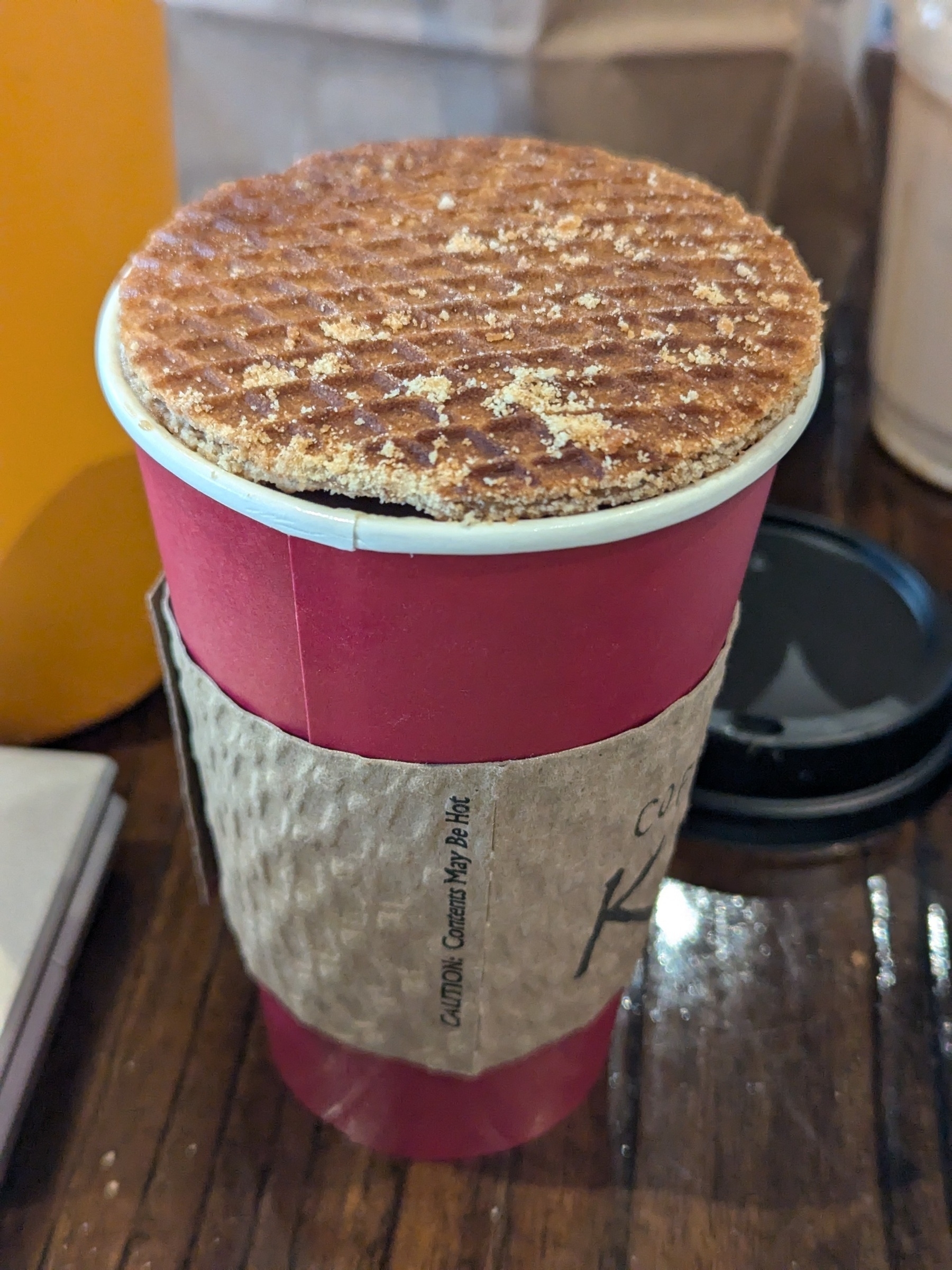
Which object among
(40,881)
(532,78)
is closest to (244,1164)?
(40,881)

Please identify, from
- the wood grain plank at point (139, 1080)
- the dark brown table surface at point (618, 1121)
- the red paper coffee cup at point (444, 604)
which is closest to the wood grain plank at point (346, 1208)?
the dark brown table surface at point (618, 1121)

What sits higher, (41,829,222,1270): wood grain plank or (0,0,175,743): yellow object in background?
(0,0,175,743): yellow object in background

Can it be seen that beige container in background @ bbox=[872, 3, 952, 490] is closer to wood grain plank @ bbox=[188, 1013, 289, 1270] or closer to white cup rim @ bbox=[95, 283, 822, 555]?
white cup rim @ bbox=[95, 283, 822, 555]

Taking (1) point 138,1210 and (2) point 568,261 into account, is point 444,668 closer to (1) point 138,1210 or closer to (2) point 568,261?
(2) point 568,261

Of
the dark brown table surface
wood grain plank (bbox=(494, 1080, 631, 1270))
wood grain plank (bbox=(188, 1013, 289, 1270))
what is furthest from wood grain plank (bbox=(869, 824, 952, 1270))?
wood grain plank (bbox=(188, 1013, 289, 1270))

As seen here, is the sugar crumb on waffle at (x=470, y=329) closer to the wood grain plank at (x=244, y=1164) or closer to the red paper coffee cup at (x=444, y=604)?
the red paper coffee cup at (x=444, y=604)

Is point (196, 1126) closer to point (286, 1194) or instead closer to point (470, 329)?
point (286, 1194)
